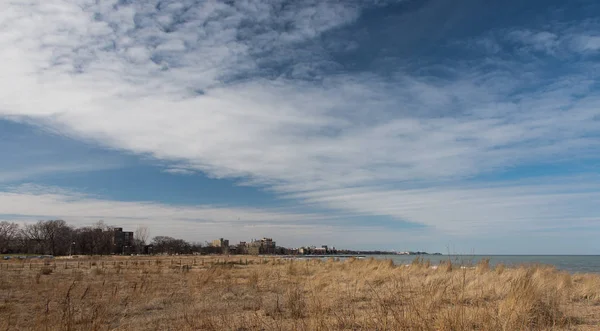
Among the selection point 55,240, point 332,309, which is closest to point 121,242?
point 55,240

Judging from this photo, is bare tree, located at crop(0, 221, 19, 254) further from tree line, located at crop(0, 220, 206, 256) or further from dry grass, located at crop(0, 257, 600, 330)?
dry grass, located at crop(0, 257, 600, 330)

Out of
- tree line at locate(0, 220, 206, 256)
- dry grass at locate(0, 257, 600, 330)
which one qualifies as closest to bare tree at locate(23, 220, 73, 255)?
tree line at locate(0, 220, 206, 256)

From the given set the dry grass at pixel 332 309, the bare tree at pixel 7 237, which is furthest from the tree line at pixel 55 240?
the dry grass at pixel 332 309

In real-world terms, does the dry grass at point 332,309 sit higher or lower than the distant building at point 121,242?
higher

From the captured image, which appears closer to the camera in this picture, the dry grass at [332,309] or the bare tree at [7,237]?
the dry grass at [332,309]

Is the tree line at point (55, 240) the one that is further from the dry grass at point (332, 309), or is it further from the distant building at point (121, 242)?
the dry grass at point (332, 309)

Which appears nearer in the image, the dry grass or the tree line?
the dry grass

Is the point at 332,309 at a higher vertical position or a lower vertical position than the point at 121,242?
higher

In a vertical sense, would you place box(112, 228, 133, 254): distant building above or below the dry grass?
below

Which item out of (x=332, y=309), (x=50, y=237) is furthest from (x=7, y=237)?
(x=332, y=309)

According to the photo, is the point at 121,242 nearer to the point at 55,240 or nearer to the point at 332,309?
the point at 55,240

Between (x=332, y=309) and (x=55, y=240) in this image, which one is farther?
(x=55, y=240)

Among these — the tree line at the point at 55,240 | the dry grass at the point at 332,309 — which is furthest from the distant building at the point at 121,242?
the dry grass at the point at 332,309

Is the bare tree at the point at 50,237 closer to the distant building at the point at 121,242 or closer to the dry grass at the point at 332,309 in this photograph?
the distant building at the point at 121,242
